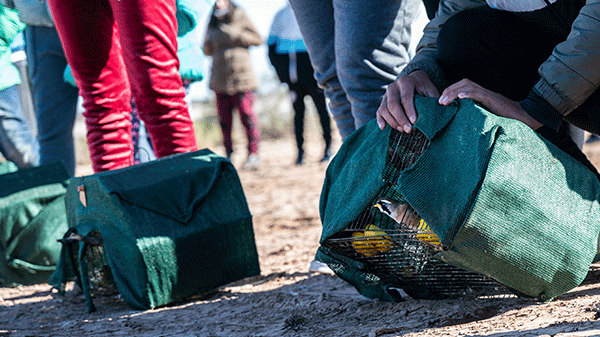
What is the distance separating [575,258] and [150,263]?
105cm

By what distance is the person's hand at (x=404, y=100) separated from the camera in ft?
3.82

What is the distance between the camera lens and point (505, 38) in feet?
4.35

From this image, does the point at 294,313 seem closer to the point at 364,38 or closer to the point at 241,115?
the point at 364,38

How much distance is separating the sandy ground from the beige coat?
3815mm

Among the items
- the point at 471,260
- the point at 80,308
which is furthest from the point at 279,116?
the point at 471,260

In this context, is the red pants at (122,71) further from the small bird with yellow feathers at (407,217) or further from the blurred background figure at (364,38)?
the small bird with yellow feathers at (407,217)

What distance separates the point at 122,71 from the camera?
1.94m

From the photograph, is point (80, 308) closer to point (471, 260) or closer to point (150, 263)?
point (150, 263)

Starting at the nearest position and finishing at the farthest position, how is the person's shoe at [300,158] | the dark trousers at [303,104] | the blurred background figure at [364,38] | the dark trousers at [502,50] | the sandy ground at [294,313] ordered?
the sandy ground at [294,313], the dark trousers at [502,50], the blurred background figure at [364,38], the dark trousers at [303,104], the person's shoe at [300,158]

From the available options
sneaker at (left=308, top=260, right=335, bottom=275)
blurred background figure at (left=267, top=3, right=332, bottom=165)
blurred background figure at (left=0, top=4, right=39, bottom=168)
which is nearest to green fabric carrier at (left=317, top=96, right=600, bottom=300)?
sneaker at (left=308, top=260, right=335, bottom=275)

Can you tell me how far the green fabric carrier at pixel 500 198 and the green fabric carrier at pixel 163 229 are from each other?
590mm

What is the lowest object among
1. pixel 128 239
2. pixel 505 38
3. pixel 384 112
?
pixel 128 239

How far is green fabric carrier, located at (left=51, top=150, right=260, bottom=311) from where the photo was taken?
4.93ft

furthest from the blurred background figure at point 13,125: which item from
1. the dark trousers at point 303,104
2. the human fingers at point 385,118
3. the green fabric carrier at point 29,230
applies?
the dark trousers at point 303,104
